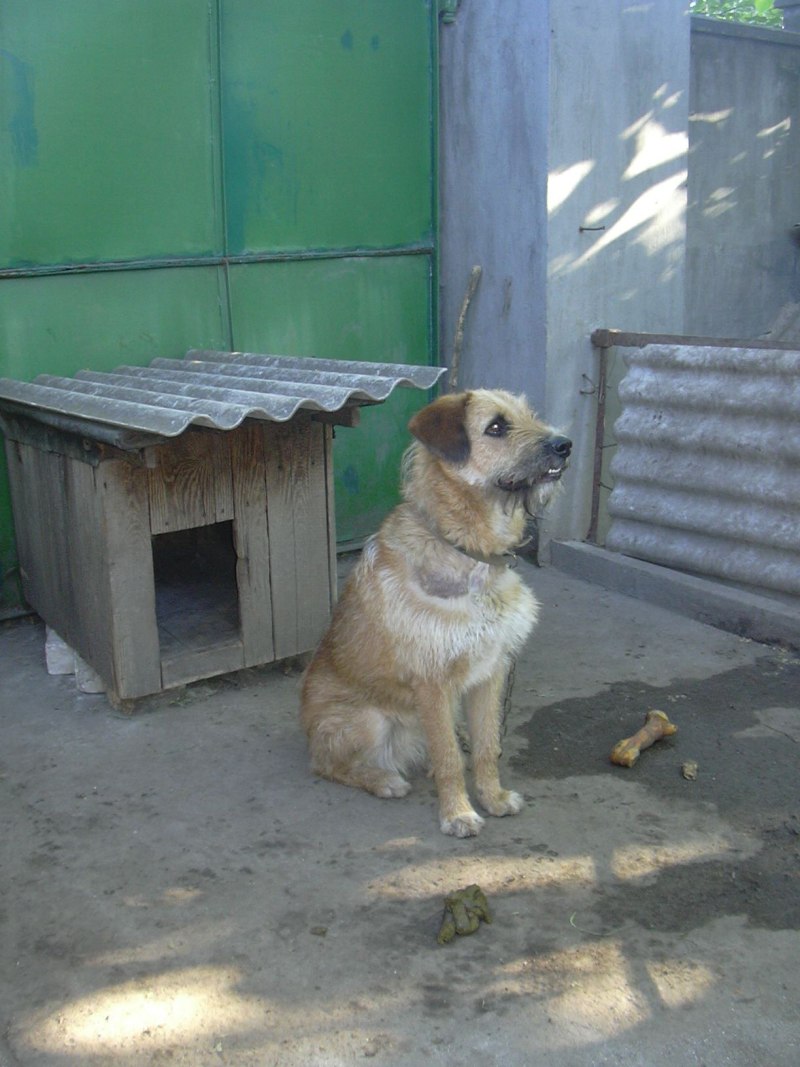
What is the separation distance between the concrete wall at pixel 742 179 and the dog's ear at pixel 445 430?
5.04m

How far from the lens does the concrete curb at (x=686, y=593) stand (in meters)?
5.80

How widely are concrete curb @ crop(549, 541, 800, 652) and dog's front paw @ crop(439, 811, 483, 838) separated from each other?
8.19ft

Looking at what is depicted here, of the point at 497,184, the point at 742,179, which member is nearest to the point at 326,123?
the point at 497,184

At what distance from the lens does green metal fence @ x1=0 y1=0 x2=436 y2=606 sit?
575 cm

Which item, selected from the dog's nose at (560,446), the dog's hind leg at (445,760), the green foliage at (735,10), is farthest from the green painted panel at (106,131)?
the green foliage at (735,10)

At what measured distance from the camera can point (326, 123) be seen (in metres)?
6.75

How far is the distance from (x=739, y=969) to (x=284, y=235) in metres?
5.06

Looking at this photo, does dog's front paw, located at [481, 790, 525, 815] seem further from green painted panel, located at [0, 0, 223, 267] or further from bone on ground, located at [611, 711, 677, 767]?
green painted panel, located at [0, 0, 223, 267]

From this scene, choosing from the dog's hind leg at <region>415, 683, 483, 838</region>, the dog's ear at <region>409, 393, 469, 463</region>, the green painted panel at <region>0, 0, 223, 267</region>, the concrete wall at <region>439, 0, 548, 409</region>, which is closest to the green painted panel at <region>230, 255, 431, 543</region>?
the concrete wall at <region>439, 0, 548, 409</region>

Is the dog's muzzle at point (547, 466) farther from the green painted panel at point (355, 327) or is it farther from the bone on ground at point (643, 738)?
the green painted panel at point (355, 327)

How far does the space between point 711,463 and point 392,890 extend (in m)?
3.58

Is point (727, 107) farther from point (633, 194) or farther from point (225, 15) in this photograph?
point (225, 15)

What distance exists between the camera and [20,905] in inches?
143

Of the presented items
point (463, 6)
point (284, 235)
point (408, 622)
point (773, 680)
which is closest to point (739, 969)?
point (408, 622)
